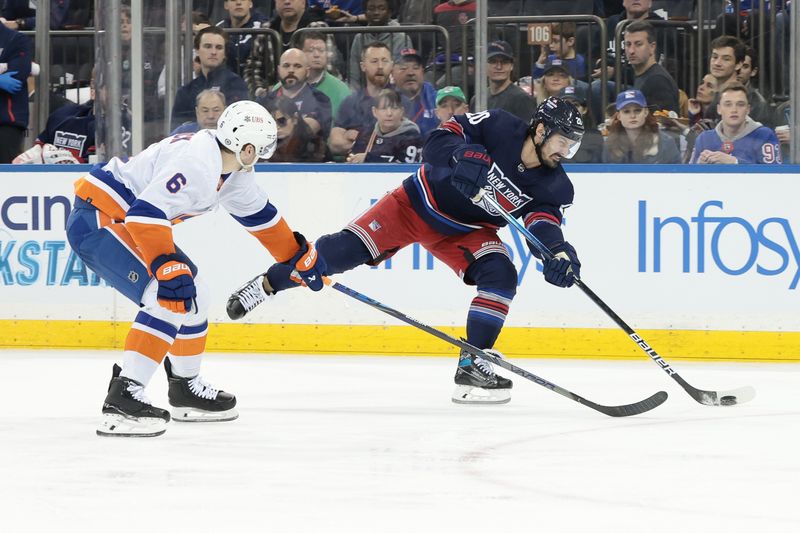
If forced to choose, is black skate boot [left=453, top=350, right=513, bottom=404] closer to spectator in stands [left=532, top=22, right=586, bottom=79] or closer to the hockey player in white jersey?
the hockey player in white jersey

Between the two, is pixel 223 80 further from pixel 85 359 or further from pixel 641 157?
pixel 641 157

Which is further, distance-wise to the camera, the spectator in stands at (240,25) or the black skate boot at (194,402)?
the spectator in stands at (240,25)

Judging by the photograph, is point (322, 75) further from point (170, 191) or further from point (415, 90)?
point (170, 191)

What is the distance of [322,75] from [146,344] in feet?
9.72

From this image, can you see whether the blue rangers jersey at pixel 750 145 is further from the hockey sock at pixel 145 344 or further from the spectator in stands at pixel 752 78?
the hockey sock at pixel 145 344

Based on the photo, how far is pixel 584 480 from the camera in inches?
137

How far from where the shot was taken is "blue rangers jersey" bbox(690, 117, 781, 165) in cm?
639

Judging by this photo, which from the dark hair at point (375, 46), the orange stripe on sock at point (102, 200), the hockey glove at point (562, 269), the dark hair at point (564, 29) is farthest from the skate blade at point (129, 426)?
the dark hair at point (564, 29)

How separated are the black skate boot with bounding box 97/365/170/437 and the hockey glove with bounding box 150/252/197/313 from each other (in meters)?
0.32

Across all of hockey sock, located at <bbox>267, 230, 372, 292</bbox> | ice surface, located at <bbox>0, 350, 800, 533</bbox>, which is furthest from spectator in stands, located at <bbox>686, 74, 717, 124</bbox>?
hockey sock, located at <bbox>267, 230, 372, 292</bbox>

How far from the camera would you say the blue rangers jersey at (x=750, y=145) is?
6387 millimetres

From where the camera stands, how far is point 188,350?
445 centimetres

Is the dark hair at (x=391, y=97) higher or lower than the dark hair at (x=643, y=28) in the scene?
Answer: lower

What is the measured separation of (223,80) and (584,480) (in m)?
3.92
